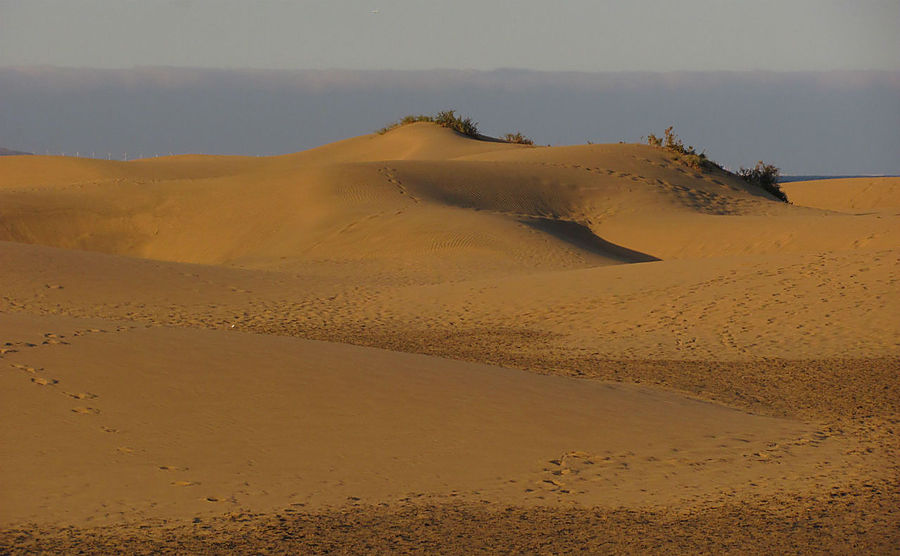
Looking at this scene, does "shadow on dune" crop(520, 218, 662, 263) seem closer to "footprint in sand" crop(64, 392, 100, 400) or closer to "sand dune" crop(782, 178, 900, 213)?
"footprint in sand" crop(64, 392, 100, 400)

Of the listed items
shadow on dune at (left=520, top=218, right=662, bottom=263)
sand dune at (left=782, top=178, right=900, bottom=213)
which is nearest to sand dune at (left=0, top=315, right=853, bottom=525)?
shadow on dune at (left=520, top=218, right=662, bottom=263)

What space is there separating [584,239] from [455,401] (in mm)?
20551

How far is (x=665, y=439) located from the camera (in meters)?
8.67

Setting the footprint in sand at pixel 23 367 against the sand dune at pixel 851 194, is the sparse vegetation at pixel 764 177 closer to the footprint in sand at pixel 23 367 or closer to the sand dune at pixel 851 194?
the sand dune at pixel 851 194

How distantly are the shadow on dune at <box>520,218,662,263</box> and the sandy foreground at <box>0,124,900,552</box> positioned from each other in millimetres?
2000

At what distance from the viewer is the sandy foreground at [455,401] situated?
644 cm

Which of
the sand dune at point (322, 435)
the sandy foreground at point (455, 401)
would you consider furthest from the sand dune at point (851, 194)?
the sand dune at point (322, 435)

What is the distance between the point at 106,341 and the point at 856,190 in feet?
190

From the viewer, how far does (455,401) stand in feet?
30.3

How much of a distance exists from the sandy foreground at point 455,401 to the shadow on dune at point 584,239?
2000mm

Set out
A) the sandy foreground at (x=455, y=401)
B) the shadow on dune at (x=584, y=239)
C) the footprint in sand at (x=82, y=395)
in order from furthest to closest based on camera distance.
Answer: the shadow on dune at (x=584, y=239), the footprint in sand at (x=82, y=395), the sandy foreground at (x=455, y=401)

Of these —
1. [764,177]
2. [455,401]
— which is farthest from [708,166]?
[455,401]

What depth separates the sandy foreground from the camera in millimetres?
6438

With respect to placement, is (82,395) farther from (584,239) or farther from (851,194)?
(851,194)
